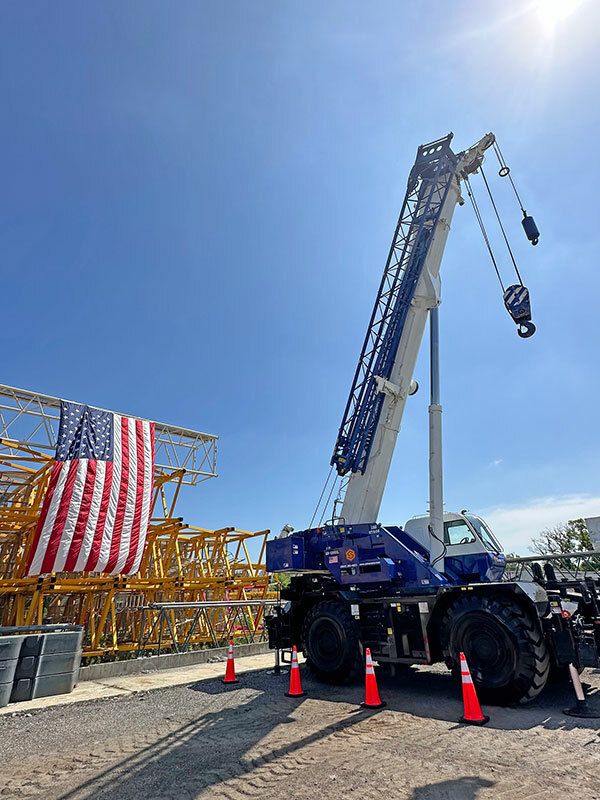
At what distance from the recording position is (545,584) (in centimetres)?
868

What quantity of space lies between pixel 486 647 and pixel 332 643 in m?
3.18

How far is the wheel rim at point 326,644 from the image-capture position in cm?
915

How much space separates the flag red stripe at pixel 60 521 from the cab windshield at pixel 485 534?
973 centimetres

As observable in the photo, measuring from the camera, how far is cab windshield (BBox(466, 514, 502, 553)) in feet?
31.8

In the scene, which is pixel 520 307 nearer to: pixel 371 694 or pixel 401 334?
pixel 401 334

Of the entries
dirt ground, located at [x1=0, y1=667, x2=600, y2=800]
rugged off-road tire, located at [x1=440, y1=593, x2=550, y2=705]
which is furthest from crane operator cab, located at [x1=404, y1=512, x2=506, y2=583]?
dirt ground, located at [x1=0, y1=667, x2=600, y2=800]

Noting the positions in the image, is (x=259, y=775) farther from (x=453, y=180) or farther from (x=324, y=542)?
(x=453, y=180)

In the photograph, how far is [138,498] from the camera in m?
14.2

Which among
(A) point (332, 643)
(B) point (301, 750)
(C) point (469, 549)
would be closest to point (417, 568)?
(C) point (469, 549)

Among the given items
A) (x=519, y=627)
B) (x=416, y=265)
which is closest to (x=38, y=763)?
(x=519, y=627)

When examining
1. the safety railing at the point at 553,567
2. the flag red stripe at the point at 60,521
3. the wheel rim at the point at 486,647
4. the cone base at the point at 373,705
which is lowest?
the cone base at the point at 373,705

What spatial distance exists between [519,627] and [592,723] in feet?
4.48

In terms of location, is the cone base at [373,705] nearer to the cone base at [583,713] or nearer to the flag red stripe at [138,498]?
the cone base at [583,713]

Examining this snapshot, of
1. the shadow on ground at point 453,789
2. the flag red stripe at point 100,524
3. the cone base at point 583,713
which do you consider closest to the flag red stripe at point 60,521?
the flag red stripe at point 100,524
